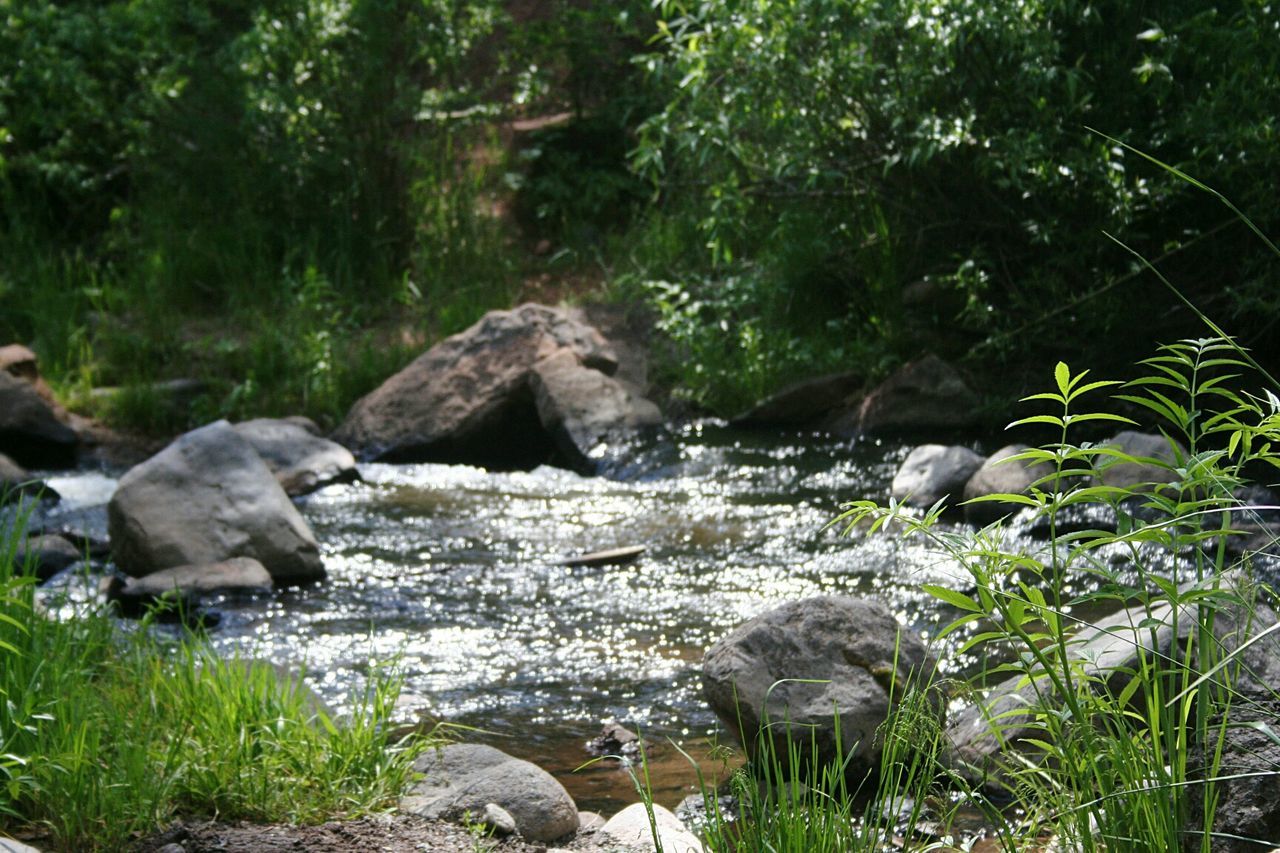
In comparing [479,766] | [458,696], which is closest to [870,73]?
[458,696]

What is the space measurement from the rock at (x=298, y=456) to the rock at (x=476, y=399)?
611mm

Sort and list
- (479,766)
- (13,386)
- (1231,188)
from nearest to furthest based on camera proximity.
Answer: (479,766) < (1231,188) < (13,386)

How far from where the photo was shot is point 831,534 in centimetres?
647

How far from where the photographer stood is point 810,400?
347 inches

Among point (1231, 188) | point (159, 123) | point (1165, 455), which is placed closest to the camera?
point (1165, 455)

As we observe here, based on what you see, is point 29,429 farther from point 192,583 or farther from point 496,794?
point 496,794

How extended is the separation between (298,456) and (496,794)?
5276mm

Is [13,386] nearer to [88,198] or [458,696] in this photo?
[88,198]

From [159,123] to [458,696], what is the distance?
8946 mm

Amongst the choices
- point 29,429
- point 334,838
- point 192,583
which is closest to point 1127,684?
point 334,838

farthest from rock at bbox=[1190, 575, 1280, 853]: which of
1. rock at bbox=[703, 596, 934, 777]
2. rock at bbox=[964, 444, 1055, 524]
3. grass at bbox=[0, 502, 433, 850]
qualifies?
rock at bbox=[964, 444, 1055, 524]

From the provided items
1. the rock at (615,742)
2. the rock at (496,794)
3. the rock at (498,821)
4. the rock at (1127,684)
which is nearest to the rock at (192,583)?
the rock at (615,742)

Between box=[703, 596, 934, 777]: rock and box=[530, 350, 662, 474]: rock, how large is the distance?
4746 mm

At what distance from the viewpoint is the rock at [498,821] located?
313 cm
